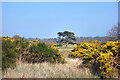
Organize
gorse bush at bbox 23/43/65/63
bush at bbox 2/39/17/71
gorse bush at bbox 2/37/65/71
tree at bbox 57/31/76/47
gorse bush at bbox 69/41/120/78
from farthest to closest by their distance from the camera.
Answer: tree at bbox 57/31/76/47 → gorse bush at bbox 23/43/65/63 → gorse bush at bbox 2/37/65/71 → bush at bbox 2/39/17/71 → gorse bush at bbox 69/41/120/78

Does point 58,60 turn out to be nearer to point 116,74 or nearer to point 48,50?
point 48,50

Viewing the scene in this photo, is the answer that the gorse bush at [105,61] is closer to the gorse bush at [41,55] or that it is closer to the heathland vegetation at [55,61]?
the heathland vegetation at [55,61]

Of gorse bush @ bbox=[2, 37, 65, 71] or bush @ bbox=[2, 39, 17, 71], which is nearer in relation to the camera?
bush @ bbox=[2, 39, 17, 71]

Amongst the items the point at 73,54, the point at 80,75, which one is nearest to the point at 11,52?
the point at 80,75

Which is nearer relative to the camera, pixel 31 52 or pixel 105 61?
pixel 105 61

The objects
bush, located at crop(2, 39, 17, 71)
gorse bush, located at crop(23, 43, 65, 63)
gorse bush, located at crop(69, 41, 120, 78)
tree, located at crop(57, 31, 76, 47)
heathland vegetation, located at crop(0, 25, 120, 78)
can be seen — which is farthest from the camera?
tree, located at crop(57, 31, 76, 47)

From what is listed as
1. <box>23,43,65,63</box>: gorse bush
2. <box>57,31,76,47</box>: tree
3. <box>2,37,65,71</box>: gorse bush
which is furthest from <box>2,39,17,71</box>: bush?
<box>57,31,76,47</box>: tree

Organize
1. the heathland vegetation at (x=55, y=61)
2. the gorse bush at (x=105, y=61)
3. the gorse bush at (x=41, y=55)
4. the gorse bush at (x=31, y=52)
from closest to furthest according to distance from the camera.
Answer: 1. the gorse bush at (x=105, y=61)
2. the heathland vegetation at (x=55, y=61)
3. the gorse bush at (x=31, y=52)
4. the gorse bush at (x=41, y=55)

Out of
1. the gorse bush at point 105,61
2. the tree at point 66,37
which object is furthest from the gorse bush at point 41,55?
the tree at point 66,37

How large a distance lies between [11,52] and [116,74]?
4584 millimetres

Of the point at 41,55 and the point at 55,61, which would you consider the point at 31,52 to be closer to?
the point at 41,55

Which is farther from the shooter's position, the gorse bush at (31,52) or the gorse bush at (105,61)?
the gorse bush at (31,52)

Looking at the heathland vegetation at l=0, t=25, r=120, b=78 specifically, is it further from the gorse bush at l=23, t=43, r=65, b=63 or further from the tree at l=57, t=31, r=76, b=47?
the tree at l=57, t=31, r=76, b=47

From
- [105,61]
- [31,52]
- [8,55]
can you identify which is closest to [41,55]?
[31,52]
